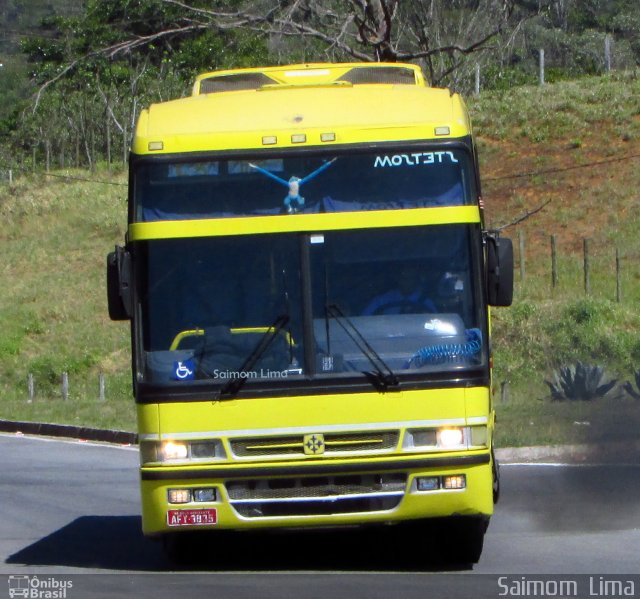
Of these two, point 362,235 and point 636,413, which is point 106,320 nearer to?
point 636,413

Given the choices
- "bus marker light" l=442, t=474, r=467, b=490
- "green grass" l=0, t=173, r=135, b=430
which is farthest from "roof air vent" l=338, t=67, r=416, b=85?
"green grass" l=0, t=173, r=135, b=430

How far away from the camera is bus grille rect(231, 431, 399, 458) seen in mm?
7426

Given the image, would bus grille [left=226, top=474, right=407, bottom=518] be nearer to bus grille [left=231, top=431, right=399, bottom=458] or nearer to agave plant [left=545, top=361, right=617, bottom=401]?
bus grille [left=231, top=431, right=399, bottom=458]

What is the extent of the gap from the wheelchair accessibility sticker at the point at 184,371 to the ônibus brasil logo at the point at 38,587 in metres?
1.48

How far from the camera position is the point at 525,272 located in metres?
30.1

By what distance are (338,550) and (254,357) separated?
2184 millimetres

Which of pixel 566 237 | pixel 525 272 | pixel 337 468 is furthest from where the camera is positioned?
pixel 566 237

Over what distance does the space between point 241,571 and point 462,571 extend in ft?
4.82

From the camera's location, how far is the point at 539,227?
3256 cm

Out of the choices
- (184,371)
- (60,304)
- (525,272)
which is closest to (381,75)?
(184,371)

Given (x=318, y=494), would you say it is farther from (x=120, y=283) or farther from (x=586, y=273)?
(x=586, y=273)

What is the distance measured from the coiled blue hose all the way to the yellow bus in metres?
0.01

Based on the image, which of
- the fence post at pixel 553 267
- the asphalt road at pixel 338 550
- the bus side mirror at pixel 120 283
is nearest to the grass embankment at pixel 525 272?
the fence post at pixel 553 267

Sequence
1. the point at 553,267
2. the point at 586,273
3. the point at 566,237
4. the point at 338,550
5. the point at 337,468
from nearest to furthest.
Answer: the point at 337,468, the point at 338,550, the point at 586,273, the point at 553,267, the point at 566,237
